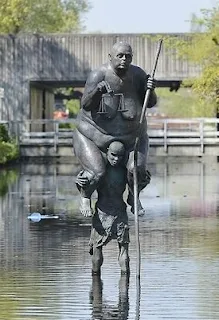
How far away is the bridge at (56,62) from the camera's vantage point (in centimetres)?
4838

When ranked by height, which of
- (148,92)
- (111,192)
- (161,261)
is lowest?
(161,261)

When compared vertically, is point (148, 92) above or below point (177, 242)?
above

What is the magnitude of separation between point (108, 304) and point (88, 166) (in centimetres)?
171

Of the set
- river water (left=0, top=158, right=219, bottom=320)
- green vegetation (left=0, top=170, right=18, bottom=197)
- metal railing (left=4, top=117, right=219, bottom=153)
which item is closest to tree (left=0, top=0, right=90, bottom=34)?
metal railing (left=4, top=117, right=219, bottom=153)

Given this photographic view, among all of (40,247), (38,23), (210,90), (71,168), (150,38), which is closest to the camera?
(40,247)

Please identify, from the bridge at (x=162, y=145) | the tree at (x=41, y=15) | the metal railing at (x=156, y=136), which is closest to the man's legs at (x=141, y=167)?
the metal railing at (x=156, y=136)

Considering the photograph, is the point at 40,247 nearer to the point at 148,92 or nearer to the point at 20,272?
the point at 20,272

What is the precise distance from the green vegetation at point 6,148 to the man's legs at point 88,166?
27.7 meters

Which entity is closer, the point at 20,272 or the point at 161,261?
the point at 20,272

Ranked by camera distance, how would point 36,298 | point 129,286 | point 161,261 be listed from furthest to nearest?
1. point 161,261
2. point 129,286
3. point 36,298

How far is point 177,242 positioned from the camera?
13938 mm

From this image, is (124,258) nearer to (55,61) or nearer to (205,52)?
(205,52)

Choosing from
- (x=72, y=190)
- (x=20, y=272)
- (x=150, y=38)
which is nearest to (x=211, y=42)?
(x=150, y=38)

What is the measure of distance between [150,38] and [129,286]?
124 ft
